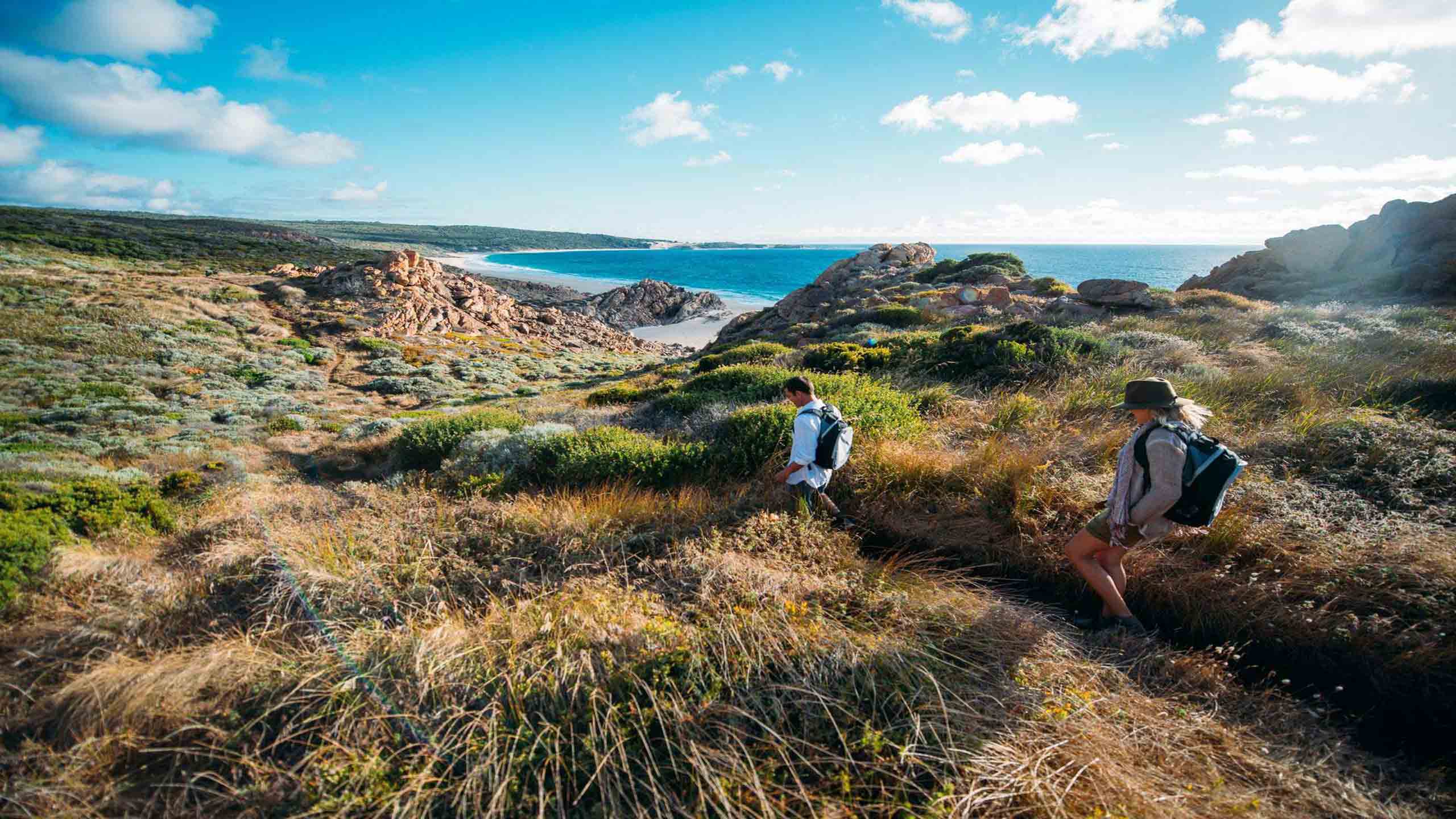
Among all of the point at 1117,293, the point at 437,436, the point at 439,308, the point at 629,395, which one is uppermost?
the point at 1117,293

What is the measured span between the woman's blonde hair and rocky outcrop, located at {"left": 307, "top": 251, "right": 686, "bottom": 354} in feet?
130

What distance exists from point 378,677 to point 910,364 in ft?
39.0

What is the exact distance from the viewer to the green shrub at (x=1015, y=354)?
10461 millimetres

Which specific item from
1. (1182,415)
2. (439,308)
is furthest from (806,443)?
(439,308)

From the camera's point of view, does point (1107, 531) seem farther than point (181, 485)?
No

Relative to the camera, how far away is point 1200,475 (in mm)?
3645

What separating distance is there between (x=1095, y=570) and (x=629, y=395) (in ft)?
47.7

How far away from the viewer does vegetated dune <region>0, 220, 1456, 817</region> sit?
2.69m

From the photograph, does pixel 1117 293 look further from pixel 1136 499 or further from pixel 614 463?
pixel 614 463

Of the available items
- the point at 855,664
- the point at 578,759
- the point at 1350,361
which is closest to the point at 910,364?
the point at 1350,361

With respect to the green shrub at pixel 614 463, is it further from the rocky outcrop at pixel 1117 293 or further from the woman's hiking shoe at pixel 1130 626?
the rocky outcrop at pixel 1117 293

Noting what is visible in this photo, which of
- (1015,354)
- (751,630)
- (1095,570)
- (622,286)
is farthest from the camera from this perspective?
(622,286)

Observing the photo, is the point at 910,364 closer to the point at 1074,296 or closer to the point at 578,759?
the point at 578,759

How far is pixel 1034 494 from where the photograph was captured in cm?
534
